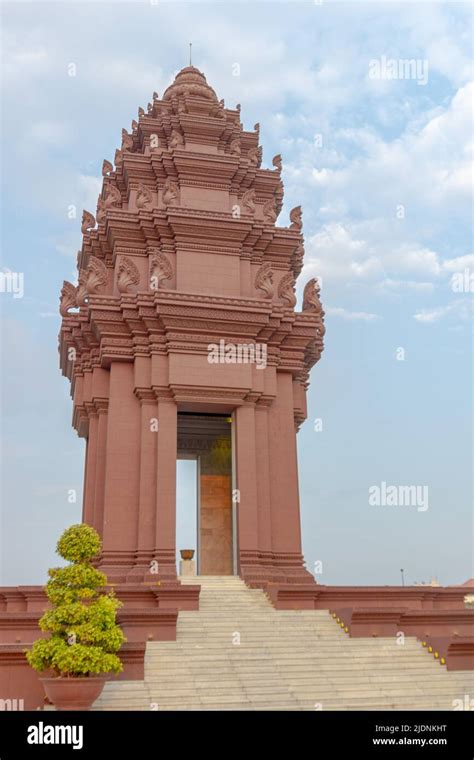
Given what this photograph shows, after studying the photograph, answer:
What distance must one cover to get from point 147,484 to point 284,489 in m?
3.86

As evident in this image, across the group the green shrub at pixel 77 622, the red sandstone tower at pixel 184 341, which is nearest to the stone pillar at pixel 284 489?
the red sandstone tower at pixel 184 341

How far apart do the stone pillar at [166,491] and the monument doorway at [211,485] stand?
4752mm

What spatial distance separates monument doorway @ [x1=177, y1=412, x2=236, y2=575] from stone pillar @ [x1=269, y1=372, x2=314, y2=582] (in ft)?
12.9

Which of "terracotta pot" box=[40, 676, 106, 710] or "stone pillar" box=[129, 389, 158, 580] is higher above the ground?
"stone pillar" box=[129, 389, 158, 580]

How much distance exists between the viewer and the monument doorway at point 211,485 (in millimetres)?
24938

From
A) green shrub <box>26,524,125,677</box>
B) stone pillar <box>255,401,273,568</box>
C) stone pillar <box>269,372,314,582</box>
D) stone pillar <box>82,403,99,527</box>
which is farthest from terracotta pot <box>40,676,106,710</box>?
stone pillar <box>82,403,99,527</box>

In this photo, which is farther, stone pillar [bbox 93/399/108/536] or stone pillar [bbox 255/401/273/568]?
stone pillar [bbox 93/399/108/536]

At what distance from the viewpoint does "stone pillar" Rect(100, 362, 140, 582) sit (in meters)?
18.6

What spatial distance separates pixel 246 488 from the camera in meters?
A: 19.5

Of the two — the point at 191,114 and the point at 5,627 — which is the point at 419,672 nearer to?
the point at 5,627

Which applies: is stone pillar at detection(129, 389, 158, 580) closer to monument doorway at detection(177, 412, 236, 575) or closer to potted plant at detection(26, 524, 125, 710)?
monument doorway at detection(177, 412, 236, 575)

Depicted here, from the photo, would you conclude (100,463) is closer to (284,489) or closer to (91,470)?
(91,470)
